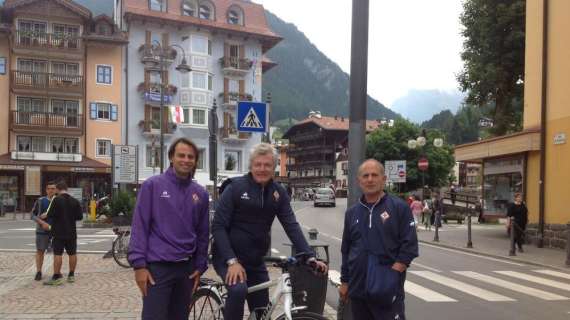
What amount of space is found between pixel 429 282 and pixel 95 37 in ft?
127

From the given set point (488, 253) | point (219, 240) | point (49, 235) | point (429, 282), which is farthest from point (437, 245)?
point (219, 240)

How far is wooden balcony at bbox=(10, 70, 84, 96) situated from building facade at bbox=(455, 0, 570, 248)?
32.4 metres

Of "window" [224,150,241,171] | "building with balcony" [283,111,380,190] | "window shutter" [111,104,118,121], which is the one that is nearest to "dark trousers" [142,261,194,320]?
"window shutter" [111,104,118,121]

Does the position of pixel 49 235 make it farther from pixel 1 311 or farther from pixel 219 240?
pixel 219 240

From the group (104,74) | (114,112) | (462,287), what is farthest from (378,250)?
(104,74)

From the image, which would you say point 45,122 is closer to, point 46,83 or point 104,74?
point 46,83

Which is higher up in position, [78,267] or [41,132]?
[41,132]

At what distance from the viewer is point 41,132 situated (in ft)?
139

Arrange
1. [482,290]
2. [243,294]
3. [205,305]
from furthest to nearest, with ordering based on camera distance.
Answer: [482,290] < [205,305] < [243,294]

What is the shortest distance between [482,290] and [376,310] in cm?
673

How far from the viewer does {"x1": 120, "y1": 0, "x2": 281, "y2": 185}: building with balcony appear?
1868 inches

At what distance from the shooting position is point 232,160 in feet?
171

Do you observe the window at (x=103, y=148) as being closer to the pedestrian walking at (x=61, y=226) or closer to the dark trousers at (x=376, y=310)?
the pedestrian walking at (x=61, y=226)

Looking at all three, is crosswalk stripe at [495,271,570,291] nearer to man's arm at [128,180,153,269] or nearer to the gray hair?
the gray hair
